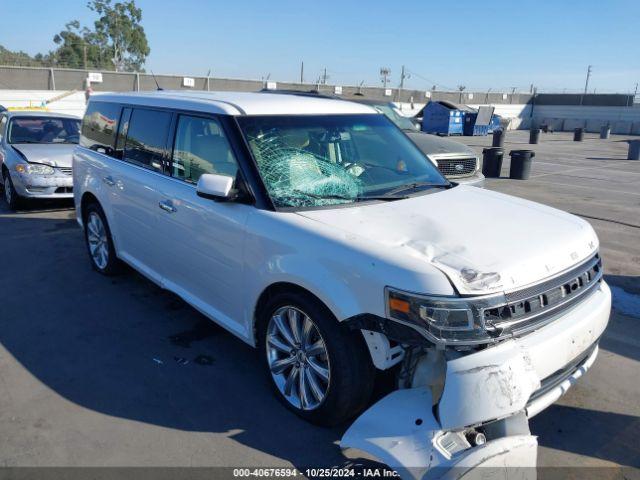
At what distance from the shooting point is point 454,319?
97.1 inches

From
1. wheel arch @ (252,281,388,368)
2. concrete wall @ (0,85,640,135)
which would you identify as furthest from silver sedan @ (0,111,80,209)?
concrete wall @ (0,85,640,135)

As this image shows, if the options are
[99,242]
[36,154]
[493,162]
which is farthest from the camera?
[493,162]

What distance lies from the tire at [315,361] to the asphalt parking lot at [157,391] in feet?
0.51

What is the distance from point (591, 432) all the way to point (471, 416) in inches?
51.1

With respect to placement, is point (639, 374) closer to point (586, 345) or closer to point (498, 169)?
point (586, 345)

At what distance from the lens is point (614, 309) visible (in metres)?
5.07

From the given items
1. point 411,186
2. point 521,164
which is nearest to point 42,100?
point 521,164

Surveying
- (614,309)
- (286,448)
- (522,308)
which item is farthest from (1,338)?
(614,309)

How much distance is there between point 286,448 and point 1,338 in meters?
2.79

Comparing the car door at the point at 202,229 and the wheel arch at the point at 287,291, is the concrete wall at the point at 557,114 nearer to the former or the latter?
the car door at the point at 202,229

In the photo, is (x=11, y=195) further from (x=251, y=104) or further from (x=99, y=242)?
(x=251, y=104)

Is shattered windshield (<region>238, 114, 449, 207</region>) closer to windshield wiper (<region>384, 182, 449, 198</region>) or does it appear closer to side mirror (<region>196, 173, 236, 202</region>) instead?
windshield wiper (<region>384, 182, 449, 198</region>)

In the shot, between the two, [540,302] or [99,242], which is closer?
[540,302]

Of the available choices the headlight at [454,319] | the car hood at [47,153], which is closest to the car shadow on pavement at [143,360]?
the headlight at [454,319]
